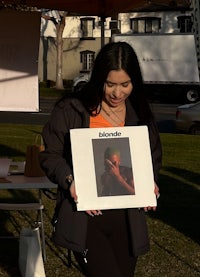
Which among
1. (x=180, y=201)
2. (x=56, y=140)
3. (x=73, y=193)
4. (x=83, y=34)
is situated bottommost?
(x=180, y=201)

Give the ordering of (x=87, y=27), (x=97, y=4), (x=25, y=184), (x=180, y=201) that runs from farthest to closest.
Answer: (x=87, y=27), (x=180, y=201), (x=97, y=4), (x=25, y=184)

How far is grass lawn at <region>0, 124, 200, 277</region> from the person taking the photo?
6.05 meters

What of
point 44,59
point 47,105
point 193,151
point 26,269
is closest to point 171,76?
point 47,105

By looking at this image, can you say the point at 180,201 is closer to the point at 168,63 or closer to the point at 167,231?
the point at 167,231

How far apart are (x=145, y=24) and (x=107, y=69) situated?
45.1 m

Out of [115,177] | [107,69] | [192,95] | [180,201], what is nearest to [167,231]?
[180,201]

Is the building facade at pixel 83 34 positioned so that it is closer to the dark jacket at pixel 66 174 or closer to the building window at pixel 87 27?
the building window at pixel 87 27

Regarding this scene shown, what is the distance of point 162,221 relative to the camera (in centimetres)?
777

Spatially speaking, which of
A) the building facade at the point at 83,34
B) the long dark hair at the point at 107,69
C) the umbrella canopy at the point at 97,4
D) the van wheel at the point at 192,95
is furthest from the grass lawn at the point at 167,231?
the building facade at the point at 83,34

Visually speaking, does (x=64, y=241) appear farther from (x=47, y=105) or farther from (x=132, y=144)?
(x=47, y=105)

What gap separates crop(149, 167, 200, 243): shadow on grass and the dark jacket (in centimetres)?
367

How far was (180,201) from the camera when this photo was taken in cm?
894

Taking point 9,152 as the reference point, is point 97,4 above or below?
above

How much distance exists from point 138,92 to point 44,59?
1748 inches
